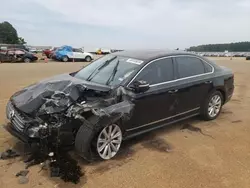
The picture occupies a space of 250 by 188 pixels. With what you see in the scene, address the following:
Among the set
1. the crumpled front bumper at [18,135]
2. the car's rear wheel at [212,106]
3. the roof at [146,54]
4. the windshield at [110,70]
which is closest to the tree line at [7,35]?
the windshield at [110,70]

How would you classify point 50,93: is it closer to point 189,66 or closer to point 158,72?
point 158,72

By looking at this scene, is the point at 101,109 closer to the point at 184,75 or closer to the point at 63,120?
the point at 63,120

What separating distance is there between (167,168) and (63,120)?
1.65 meters

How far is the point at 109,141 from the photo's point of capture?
434 cm

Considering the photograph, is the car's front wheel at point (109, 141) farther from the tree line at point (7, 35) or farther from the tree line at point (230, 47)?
the tree line at point (7, 35)

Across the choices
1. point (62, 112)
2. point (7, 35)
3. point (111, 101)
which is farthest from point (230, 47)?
point (62, 112)

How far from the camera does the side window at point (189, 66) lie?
5555 millimetres

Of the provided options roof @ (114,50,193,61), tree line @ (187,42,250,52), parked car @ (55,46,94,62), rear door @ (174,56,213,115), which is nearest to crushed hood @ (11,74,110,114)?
roof @ (114,50,193,61)

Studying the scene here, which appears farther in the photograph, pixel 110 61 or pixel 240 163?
pixel 110 61

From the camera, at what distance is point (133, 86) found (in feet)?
15.2

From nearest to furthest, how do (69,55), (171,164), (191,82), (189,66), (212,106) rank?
(171,164) < (191,82) < (189,66) < (212,106) < (69,55)

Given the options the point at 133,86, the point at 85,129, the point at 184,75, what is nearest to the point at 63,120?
the point at 85,129

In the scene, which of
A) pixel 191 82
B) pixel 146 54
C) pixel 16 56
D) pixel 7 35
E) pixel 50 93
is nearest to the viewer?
pixel 50 93

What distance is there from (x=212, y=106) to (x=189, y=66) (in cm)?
118
